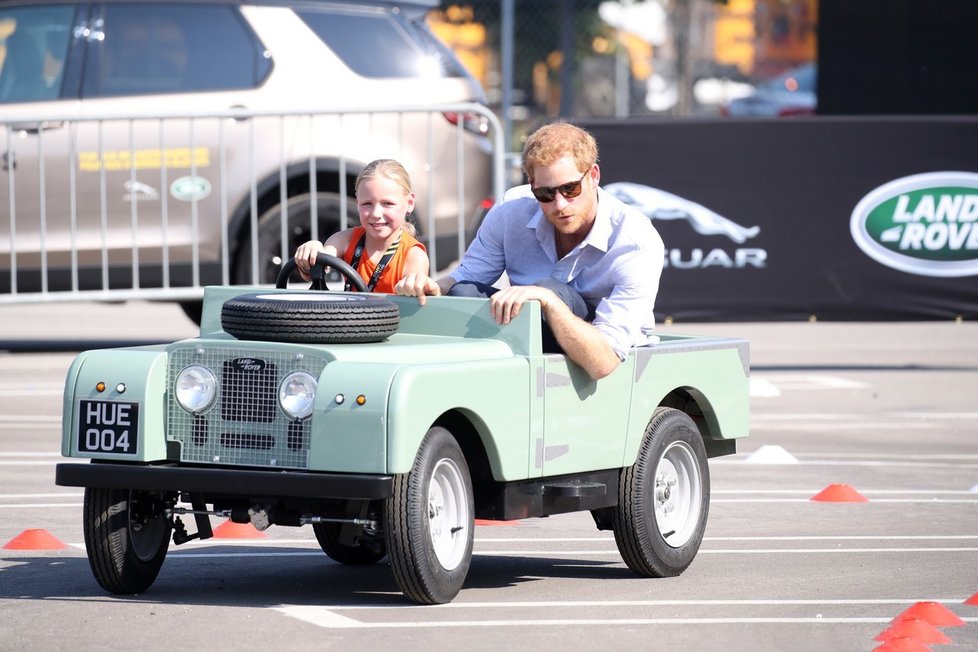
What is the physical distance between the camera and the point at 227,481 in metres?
5.87

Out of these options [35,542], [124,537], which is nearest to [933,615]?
[124,537]

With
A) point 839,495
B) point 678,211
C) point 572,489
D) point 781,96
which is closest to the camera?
point 572,489

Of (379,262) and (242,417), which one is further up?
(379,262)

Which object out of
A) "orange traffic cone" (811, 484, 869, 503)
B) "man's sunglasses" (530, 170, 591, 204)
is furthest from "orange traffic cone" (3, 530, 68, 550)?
"orange traffic cone" (811, 484, 869, 503)

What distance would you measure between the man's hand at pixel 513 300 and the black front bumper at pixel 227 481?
813mm

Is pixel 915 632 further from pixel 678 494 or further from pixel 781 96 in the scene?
pixel 781 96

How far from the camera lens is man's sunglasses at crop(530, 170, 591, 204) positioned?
647cm

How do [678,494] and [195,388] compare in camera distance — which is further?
[678,494]

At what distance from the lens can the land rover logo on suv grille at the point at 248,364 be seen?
234 inches

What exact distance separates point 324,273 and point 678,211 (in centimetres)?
686

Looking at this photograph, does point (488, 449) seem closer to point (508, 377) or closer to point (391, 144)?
point (508, 377)

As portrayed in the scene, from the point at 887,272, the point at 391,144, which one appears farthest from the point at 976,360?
the point at 391,144

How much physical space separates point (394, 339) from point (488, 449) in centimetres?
54

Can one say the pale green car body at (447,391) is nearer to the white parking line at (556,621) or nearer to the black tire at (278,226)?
the white parking line at (556,621)
